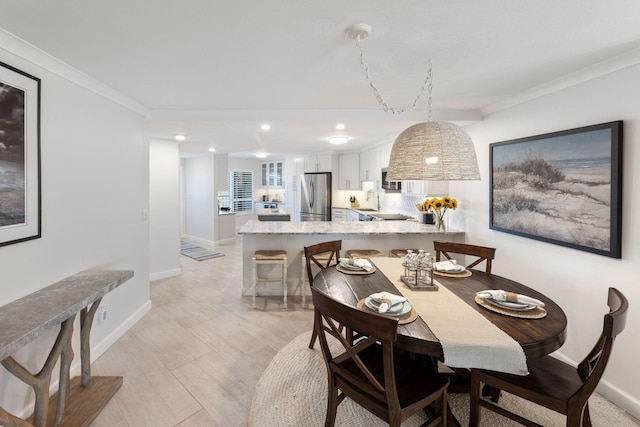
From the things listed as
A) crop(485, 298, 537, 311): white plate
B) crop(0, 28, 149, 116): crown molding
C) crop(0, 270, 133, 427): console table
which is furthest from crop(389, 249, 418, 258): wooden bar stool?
crop(0, 28, 149, 116): crown molding

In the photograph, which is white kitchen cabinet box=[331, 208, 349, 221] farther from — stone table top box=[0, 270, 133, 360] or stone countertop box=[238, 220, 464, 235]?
stone table top box=[0, 270, 133, 360]

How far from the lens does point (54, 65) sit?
2.15 m

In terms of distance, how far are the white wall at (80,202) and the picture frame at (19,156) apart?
80 mm

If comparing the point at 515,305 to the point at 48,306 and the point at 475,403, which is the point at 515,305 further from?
the point at 48,306

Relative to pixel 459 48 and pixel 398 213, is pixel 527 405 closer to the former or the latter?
pixel 459 48

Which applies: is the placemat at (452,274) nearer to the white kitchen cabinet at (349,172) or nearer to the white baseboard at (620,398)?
the white baseboard at (620,398)

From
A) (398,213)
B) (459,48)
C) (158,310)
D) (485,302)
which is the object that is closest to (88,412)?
(158,310)

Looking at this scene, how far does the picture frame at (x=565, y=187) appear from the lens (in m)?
2.14

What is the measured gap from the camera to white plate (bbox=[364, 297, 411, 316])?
1.67m

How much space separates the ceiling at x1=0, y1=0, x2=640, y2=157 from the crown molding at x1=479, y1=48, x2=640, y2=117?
4 centimetres

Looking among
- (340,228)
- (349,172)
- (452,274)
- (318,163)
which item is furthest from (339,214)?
(452,274)

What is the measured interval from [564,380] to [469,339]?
2.13 ft

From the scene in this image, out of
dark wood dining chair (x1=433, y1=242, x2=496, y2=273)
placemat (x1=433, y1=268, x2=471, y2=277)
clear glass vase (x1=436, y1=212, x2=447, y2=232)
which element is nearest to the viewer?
placemat (x1=433, y1=268, x2=471, y2=277)

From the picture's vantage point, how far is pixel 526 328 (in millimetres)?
1551
